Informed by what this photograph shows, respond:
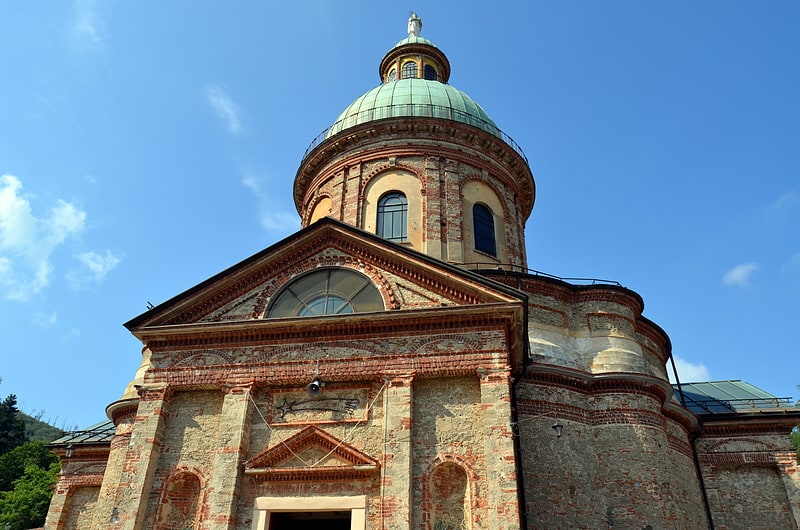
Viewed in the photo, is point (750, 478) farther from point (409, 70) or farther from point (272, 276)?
point (409, 70)

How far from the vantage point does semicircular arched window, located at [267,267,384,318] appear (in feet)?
46.6

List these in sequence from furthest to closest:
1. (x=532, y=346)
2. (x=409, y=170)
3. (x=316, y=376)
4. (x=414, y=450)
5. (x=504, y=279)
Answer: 1. (x=409, y=170)
2. (x=504, y=279)
3. (x=532, y=346)
4. (x=316, y=376)
5. (x=414, y=450)

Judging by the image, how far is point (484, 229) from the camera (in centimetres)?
2212

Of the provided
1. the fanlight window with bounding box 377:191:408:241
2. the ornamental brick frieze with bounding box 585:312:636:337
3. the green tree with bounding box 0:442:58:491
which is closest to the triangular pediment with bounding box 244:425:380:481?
the ornamental brick frieze with bounding box 585:312:636:337

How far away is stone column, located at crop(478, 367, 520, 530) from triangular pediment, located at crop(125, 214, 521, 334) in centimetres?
191

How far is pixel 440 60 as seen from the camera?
1152 inches

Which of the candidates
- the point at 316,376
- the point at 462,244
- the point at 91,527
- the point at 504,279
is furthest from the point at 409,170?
the point at 91,527

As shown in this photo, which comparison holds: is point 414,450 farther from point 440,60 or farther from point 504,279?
point 440,60

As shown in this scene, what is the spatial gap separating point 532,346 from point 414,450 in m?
5.88

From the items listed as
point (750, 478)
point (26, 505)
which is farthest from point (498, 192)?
point (26, 505)

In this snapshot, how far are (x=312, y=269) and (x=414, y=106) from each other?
11375mm

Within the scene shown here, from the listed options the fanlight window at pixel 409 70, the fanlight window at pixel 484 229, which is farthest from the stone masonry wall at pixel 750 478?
the fanlight window at pixel 409 70

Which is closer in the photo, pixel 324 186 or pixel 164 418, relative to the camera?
pixel 164 418

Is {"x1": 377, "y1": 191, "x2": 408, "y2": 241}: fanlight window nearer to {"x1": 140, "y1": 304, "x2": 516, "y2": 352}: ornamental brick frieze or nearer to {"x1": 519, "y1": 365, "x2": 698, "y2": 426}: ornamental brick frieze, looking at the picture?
{"x1": 519, "y1": 365, "x2": 698, "y2": 426}: ornamental brick frieze
